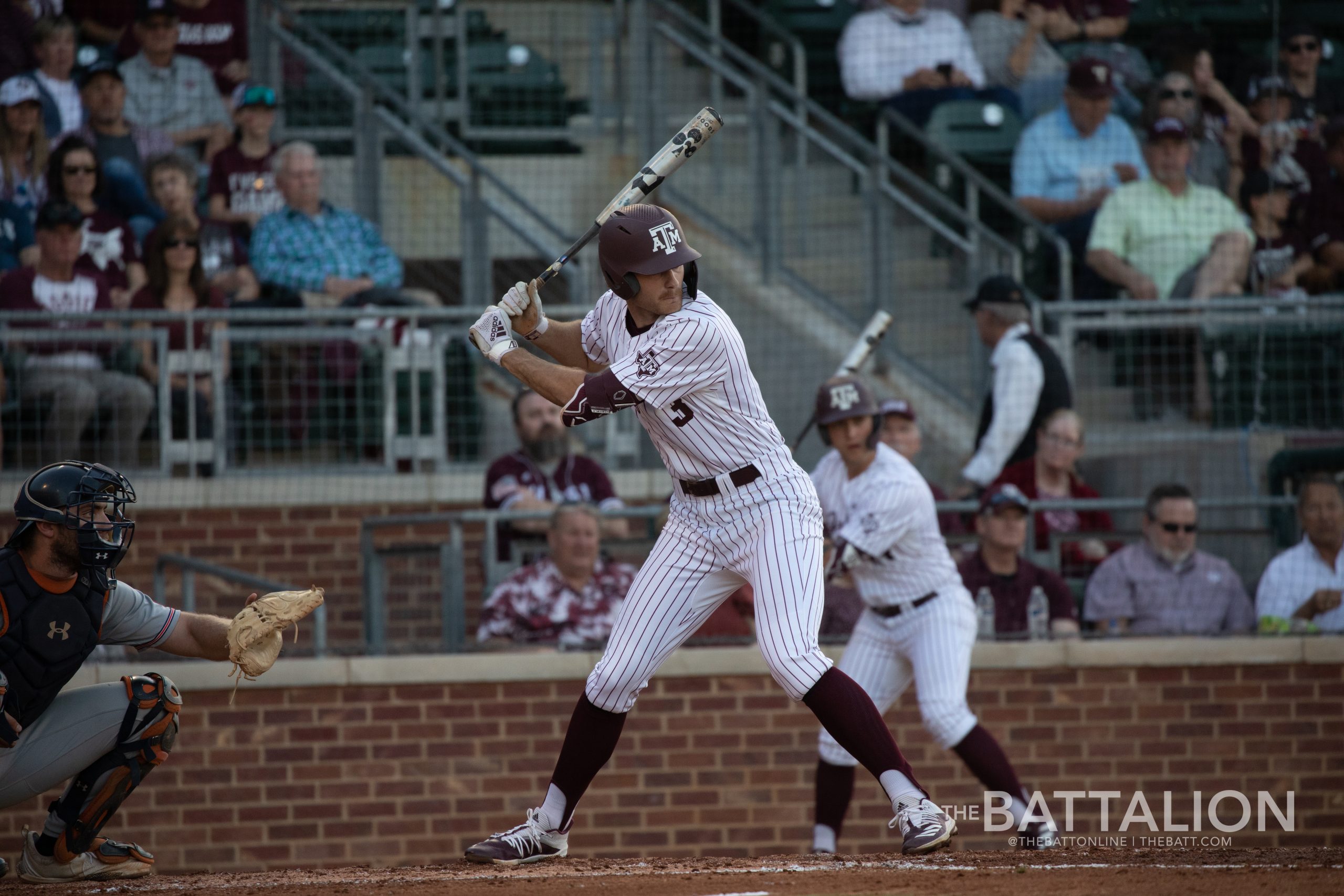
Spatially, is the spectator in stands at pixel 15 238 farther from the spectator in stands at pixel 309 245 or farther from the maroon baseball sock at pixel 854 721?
the maroon baseball sock at pixel 854 721

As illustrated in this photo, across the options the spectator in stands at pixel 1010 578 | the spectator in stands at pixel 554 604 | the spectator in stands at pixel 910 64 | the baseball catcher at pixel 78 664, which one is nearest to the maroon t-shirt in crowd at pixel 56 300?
the spectator in stands at pixel 554 604

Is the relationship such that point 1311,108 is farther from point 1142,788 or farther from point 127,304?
point 127,304

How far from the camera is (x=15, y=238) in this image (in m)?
8.26

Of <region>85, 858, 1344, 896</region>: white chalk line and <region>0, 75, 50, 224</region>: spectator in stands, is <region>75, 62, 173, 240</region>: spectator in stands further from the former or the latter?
<region>85, 858, 1344, 896</region>: white chalk line

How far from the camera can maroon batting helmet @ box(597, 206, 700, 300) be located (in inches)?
177

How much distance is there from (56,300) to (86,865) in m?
3.83

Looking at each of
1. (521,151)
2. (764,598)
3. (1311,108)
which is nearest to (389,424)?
(521,151)

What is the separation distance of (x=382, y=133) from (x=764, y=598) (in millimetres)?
5243

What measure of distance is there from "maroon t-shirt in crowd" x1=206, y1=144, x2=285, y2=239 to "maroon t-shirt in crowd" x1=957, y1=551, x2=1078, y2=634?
4.04 metres

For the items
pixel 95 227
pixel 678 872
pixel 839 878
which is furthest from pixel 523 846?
pixel 95 227

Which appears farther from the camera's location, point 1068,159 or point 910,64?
point 910,64

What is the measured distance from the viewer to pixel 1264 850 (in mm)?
5445

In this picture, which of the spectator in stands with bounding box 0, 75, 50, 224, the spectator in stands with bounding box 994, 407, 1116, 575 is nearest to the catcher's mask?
the spectator in stands with bounding box 0, 75, 50, 224

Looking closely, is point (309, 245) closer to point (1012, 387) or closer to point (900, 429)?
point (900, 429)
